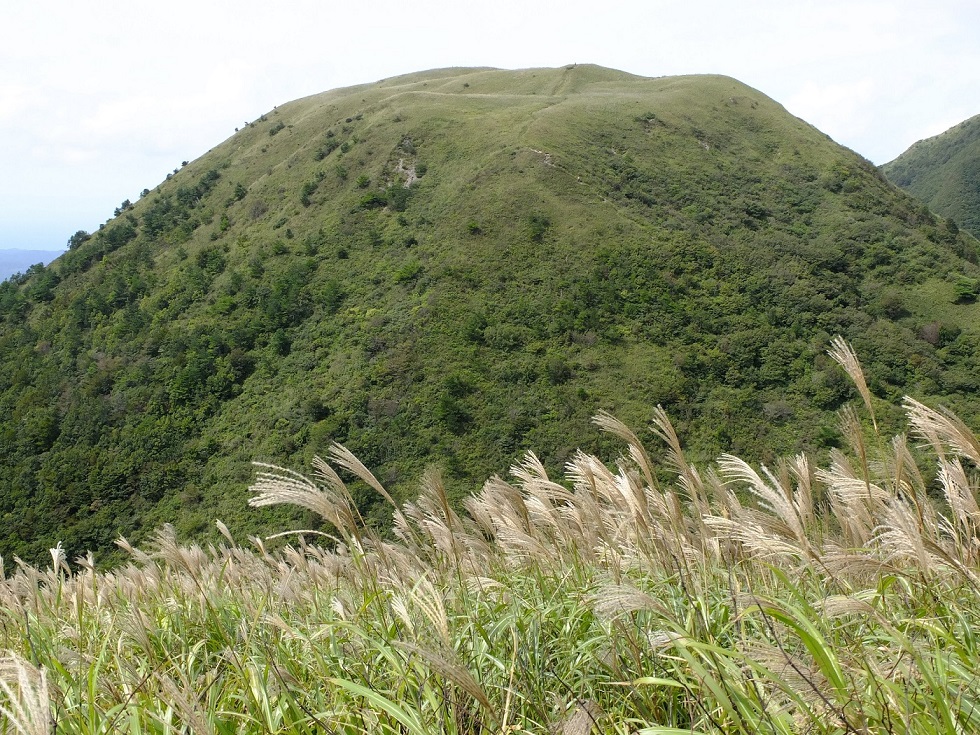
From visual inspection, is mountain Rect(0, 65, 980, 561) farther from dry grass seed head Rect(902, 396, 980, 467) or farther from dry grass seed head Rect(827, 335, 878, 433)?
dry grass seed head Rect(902, 396, 980, 467)

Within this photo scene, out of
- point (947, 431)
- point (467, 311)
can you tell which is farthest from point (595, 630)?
point (467, 311)

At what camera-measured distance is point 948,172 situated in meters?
107

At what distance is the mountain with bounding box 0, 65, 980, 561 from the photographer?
39.7m

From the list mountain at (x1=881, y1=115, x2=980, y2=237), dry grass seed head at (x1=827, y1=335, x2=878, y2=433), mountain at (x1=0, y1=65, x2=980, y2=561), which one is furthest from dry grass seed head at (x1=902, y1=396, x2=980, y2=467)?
mountain at (x1=881, y1=115, x2=980, y2=237)

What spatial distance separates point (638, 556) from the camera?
291 centimetres

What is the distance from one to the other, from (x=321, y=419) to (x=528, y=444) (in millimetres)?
13094

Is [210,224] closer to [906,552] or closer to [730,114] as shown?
[730,114]

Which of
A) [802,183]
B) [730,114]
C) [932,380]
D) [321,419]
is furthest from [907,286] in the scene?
[321,419]

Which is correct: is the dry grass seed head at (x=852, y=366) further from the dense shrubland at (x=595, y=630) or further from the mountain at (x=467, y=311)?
the mountain at (x=467, y=311)

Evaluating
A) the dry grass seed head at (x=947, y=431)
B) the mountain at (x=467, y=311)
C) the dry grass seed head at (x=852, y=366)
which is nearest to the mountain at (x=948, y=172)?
the mountain at (x=467, y=311)

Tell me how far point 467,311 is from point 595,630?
1760 inches

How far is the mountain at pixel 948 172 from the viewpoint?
9525 cm

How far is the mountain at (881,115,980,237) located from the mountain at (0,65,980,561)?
4505 centimetres

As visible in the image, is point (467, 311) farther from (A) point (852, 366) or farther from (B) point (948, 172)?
(B) point (948, 172)
